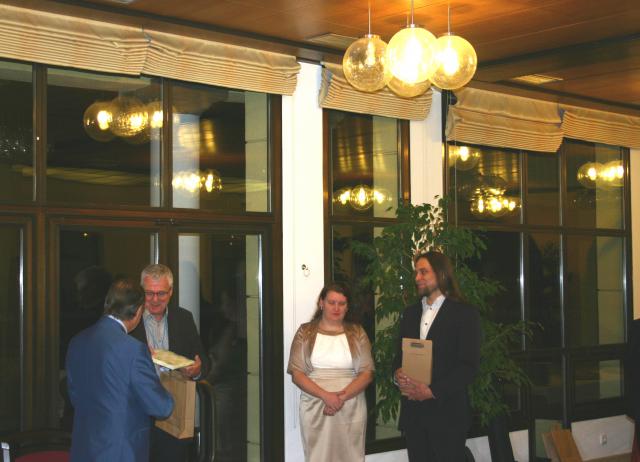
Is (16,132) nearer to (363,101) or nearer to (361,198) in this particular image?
(363,101)

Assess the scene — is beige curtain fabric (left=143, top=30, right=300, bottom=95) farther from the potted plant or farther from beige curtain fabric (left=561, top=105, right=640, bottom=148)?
beige curtain fabric (left=561, top=105, right=640, bottom=148)

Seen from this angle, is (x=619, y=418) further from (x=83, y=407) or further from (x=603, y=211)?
(x=83, y=407)

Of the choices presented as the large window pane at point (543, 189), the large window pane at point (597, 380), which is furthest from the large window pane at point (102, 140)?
the large window pane at point (597, 380)

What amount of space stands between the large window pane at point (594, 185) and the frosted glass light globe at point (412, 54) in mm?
4807

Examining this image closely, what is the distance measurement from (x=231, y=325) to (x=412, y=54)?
9.30 feet

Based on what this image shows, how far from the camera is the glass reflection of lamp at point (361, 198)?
293 inches

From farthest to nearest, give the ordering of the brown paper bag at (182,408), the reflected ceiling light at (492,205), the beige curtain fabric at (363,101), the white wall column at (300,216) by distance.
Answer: the reflected ceiling light at (492,205), the beige curtain fabric at (363,101), the white wall column at (300,216), the brown paper bag at (182,408)

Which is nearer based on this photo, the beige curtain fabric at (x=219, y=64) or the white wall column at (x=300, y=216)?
the beige curtain fabric at (x=219, y=64)

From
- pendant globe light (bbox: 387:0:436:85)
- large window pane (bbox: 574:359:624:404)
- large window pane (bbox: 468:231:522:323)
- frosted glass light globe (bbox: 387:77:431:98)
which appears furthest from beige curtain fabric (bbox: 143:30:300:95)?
large window pane (bbox: 574:359:624:404)

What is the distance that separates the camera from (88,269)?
5.96 m

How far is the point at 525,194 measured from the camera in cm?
873

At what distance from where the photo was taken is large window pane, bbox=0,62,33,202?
18.5 ft

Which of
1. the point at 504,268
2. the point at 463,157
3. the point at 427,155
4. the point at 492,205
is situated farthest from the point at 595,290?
the point at 427,155

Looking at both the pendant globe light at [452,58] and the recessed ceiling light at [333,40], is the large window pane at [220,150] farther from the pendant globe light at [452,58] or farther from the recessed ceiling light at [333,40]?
the pendant globe light at [452,58]
